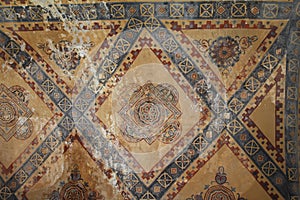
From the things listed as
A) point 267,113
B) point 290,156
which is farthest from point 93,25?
point 290,156

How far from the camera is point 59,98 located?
145 inches

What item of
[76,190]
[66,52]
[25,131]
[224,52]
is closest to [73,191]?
[76,190]

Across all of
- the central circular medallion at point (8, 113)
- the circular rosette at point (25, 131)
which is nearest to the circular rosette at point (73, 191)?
the circular rosette at point (25, 131)

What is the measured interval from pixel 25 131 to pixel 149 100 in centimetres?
129

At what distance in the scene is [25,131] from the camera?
148 inches

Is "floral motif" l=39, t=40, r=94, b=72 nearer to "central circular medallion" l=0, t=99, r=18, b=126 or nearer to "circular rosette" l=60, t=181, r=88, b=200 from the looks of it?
"central circular medallion" l=0, t=99, r=18, b=126

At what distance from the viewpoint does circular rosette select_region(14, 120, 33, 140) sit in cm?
374

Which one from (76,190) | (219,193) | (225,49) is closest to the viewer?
(225,49)

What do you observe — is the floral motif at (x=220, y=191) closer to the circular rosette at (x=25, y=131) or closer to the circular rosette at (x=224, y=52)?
the circular rosette at (x=224, y=52)

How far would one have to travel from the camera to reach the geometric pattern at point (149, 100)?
3.39 m

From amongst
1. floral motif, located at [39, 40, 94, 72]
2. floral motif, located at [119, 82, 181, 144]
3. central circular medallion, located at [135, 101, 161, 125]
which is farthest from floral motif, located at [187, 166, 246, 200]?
floral motif, located at [39, 40, 94, 72]

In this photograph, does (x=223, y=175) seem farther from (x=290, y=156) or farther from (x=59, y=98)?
(x=59, y=98)

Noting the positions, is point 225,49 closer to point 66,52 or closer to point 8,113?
point 66,52

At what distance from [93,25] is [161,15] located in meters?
0.64
